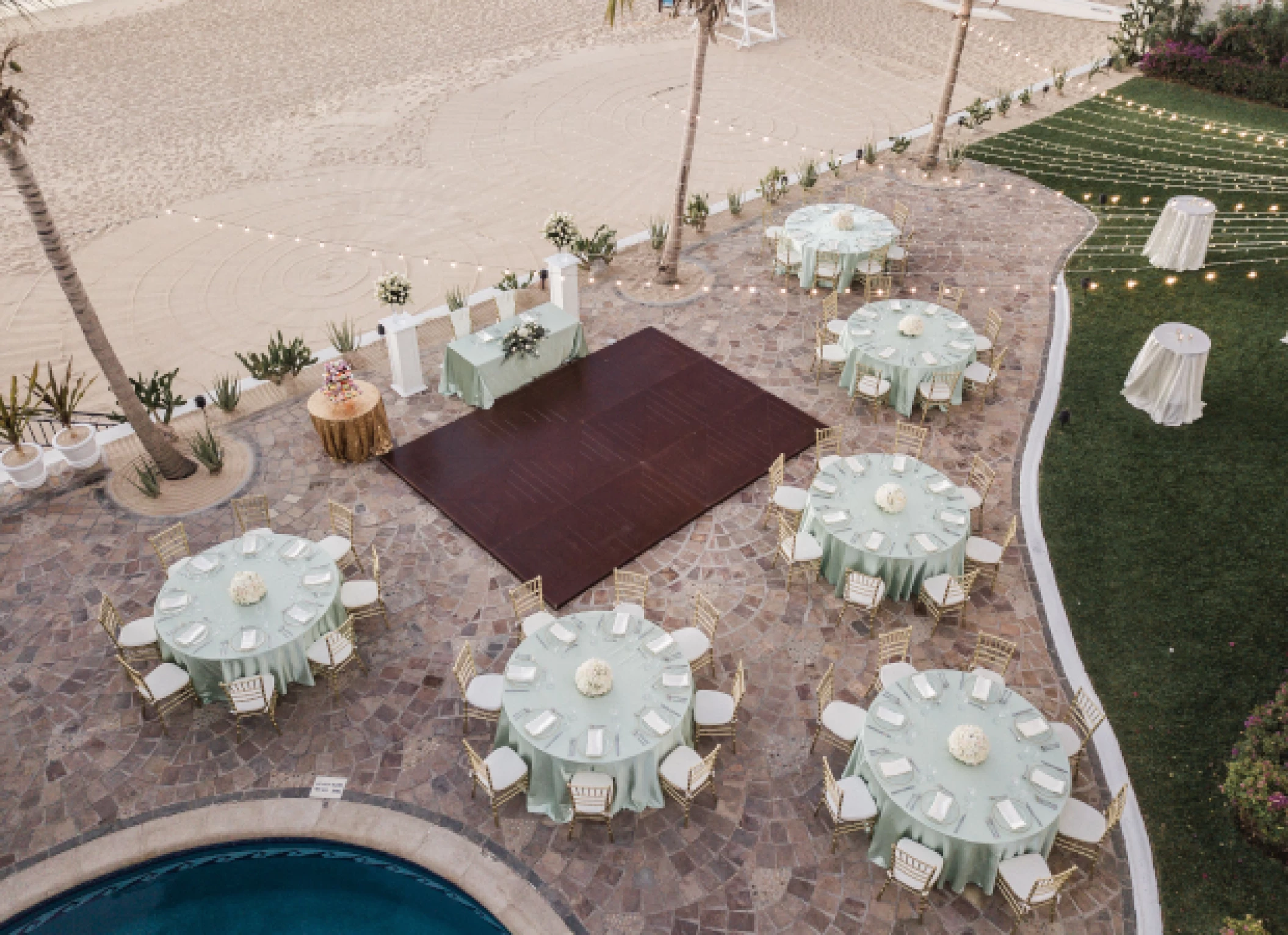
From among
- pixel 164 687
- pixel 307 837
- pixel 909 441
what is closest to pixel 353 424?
pixel 164 687

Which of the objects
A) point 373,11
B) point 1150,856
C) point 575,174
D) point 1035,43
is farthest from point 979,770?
point 373,11

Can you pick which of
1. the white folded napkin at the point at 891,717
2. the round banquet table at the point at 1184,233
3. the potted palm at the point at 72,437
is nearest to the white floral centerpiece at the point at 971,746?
the white folded napkin at the point at 891,717

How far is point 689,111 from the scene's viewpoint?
53.6ft

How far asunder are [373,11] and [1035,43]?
22.3 meters

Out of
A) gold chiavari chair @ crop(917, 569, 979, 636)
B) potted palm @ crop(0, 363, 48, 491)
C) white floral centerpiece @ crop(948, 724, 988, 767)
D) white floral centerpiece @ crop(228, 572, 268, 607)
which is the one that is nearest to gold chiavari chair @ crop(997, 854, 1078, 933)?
white floral centerpiece @ crop(948, 724, 988, 767)

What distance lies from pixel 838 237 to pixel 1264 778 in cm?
1128

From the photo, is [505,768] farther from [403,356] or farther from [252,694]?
[403,356]

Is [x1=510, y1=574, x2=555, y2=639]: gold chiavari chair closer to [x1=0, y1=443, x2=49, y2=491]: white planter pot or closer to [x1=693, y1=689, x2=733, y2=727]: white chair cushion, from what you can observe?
[x1=693, y1=689, x2=733, y2=727]: white chair cushion

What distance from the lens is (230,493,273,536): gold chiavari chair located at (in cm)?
1261

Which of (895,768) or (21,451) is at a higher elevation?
(895,768)

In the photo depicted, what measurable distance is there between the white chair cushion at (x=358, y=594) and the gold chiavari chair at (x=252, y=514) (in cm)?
187

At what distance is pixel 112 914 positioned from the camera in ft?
29.6

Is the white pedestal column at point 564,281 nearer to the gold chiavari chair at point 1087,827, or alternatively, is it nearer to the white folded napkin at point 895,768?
the white folded napkin at point 895,768

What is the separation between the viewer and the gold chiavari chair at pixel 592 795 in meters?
9.06
